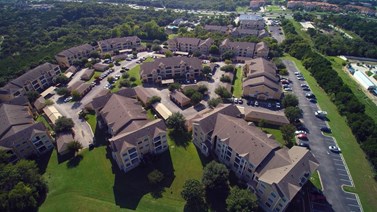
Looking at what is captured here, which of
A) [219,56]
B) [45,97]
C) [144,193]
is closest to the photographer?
[144,193]

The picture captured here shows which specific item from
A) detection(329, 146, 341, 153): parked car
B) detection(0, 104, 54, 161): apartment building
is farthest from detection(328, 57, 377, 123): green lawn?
detection(0, 104, 54, 161): apartment building

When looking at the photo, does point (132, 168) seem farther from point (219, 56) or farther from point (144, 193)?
point (219, 56)

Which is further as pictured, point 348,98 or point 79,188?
point 348,98

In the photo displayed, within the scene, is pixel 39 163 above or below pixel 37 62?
below

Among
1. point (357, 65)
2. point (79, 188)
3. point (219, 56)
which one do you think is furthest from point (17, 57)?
point (357, 65)

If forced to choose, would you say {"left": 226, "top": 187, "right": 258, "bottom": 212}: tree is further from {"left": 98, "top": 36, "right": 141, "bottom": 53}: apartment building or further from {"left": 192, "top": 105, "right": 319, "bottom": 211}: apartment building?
{"left": 98, "top": 36, "right": 141, "bottom": 53}: apartment building

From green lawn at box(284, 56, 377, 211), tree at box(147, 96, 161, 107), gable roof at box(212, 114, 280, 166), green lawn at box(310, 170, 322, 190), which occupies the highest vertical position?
gable roof at box(212, 114, 280, 166)

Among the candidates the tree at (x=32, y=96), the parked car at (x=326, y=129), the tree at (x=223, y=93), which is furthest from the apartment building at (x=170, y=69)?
the parked car at (x=326, y=129)
